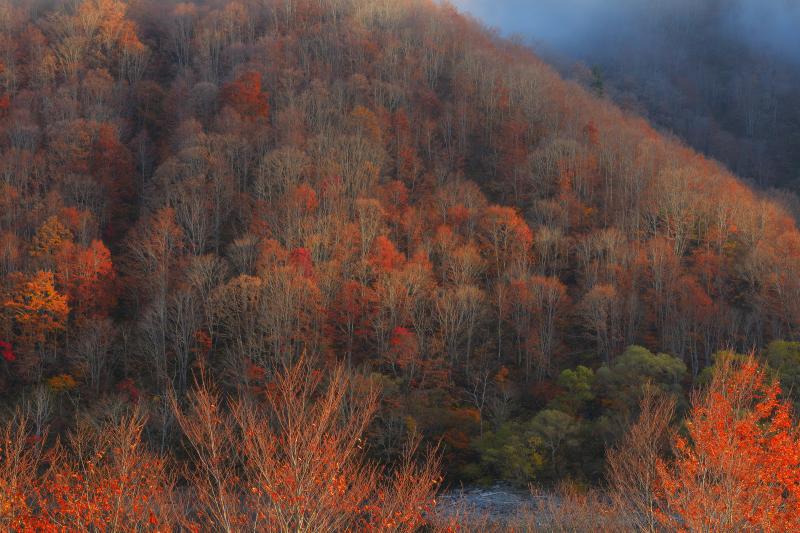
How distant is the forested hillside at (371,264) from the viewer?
1535 inches

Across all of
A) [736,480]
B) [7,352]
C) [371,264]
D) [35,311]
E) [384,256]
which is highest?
[736,480]

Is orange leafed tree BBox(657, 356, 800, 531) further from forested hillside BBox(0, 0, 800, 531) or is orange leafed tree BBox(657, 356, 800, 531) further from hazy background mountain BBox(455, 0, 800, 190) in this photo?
hazy background mountain BBox(455, 0, 800, 190)

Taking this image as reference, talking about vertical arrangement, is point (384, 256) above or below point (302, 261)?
above

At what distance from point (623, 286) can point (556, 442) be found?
2094 cm

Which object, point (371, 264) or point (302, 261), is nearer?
point (302, 261)

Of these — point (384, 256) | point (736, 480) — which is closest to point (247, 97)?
point (384, 256)

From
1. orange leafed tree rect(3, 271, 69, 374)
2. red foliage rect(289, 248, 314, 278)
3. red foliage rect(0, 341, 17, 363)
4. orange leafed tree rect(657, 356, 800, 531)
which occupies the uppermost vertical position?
orange leafed tree rect(657, 356, 800, 531)

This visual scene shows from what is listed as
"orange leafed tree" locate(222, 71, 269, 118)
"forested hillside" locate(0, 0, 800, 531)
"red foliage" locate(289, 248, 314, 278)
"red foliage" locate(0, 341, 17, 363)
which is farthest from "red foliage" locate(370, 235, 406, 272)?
"orange leafed tree" locate(222, 71, 269, 118)

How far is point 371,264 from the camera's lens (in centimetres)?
5384

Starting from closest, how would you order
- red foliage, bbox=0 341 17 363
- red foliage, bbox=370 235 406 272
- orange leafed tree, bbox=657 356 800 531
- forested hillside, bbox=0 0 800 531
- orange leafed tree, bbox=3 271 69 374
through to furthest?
orange leafed tree, bbox=657 356 800 531 → forested hillside, bbox=0 0 800 531 → red foliage, bbox=0 341 17 363 → orange leafed tree, bbox=3 271 69 374 → red foliage, bbox=370 235 406 272

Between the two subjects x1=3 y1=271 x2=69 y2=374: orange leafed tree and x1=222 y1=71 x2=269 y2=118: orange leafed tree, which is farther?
x1=222 y1=71 x2=269 y2=118: orange leafed tree

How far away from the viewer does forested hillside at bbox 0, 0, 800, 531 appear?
128ft

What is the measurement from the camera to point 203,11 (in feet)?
358

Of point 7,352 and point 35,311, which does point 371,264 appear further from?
point 7,352
